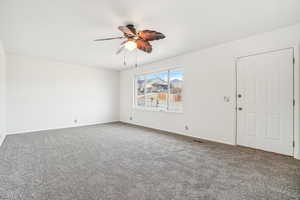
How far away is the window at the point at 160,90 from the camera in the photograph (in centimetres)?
473

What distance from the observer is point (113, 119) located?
6.81 meters

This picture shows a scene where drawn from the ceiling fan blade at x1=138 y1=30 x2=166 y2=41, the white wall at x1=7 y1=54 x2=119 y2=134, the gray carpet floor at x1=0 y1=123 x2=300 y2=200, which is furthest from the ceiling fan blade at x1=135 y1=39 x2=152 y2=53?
the white wall at x1=7 y1=54 x2=119 y2=134

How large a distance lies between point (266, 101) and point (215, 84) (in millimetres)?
1102

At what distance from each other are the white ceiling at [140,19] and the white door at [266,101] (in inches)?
25.1

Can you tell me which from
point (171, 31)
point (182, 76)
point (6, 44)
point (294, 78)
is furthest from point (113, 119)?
point (294, 78)

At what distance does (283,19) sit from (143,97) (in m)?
4.52

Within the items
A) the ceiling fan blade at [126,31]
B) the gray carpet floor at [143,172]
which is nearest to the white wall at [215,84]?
the gray carpet floor at [143,172]

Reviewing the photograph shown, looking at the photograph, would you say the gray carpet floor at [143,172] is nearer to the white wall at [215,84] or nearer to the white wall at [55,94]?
the white wall at [215,84]

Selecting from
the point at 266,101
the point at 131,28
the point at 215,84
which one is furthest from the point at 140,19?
the point at 266,101

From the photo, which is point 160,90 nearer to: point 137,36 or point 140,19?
point 137,36

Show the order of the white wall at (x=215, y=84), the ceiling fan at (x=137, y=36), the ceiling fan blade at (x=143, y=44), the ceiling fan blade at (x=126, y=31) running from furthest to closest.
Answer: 1. the white wall at (x=215, y=84)
2. the ceiling fan blade at (x=143, y=44)
3. the ceiling fan at (x=137, y=36)
4. the ceiling fan blade at (x=126, y=31)

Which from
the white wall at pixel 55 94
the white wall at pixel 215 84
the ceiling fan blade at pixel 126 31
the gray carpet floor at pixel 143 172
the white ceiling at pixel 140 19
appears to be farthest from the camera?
the white wall at pixel 55 94

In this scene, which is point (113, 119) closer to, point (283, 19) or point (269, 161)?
point (269, 161)

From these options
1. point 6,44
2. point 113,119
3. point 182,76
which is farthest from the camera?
point 113,119
